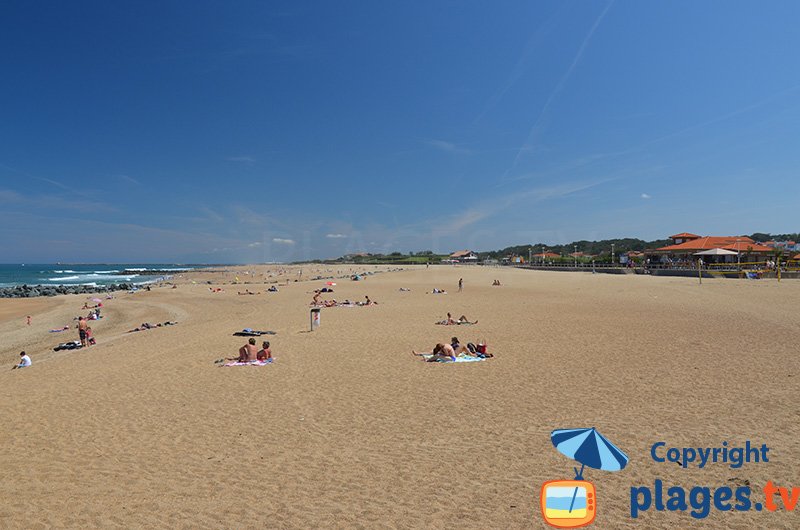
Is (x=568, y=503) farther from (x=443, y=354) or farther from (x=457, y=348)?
(x=457, y=348)

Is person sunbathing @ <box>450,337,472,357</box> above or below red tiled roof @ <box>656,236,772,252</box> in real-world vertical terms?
below

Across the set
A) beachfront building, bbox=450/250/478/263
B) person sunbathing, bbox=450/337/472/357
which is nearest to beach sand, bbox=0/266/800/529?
person sunbathing, bbox=450/337/472/357

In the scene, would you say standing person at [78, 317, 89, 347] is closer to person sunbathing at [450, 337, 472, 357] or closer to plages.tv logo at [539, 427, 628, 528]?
person sunbathing at [450, 337, 472, 357]

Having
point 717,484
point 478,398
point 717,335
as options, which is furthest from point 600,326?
point 717,484

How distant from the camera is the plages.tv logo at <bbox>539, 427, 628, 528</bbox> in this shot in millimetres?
4277

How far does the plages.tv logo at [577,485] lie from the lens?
4277 millimetres

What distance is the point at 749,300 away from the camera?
22.4 meters

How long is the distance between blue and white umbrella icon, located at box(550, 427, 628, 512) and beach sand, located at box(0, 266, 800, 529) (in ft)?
0.49

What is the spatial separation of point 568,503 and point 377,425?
10.4 feet

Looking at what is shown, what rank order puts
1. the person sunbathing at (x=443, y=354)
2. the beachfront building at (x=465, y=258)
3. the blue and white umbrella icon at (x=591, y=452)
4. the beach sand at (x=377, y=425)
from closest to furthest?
the beach sand at (x=377, y=425), the blue and white umbrella icon at (x=591, y=452), the person sunbathing at (x=443, y=354), the beachfront building at (x=465, y=258)

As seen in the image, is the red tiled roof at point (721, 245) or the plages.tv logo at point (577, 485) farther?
the red tiled roof at point (721, 245)

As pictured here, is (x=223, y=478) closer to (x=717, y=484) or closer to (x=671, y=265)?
(x=717, y=484)

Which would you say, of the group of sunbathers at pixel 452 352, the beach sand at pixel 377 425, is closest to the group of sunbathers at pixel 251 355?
the beach sand at pixel 377 425

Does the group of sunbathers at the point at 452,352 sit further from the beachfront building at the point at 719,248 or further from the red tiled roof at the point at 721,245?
the red tiled roof at the point at 721,245
